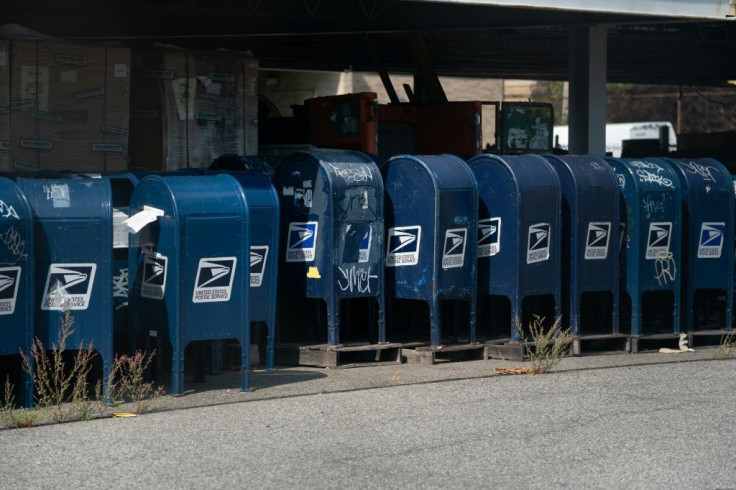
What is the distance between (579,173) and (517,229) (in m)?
1.00

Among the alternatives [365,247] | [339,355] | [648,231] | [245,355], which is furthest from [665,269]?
[245,355]

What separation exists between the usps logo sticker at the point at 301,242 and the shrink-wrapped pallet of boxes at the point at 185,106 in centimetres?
195

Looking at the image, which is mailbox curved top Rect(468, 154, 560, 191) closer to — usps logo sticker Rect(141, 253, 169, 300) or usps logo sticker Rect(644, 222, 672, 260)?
usps logo sticker Rect(644, 222, 672, 260)

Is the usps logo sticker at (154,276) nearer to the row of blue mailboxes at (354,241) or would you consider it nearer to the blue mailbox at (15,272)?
the row of blue mailboxes at (354,241)

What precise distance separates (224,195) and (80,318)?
1.53m

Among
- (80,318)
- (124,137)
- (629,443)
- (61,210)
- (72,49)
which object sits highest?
(72,49)

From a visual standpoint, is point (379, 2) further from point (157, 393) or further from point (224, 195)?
point (157, 393)

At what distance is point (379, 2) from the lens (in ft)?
53.3

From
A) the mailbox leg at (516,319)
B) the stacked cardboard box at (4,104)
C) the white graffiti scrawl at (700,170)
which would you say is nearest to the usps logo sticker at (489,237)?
the mailbox leg at (516,319)

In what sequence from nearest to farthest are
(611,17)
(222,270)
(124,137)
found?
(222,270)
(124,137)
(611,17)

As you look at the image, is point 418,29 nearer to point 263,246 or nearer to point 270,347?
point 263,246

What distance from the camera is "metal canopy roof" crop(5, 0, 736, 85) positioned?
14.9 metres

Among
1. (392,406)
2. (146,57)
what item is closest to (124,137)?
(146,57)

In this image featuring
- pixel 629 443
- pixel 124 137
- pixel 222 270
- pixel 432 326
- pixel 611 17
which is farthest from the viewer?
pixel 611 17
